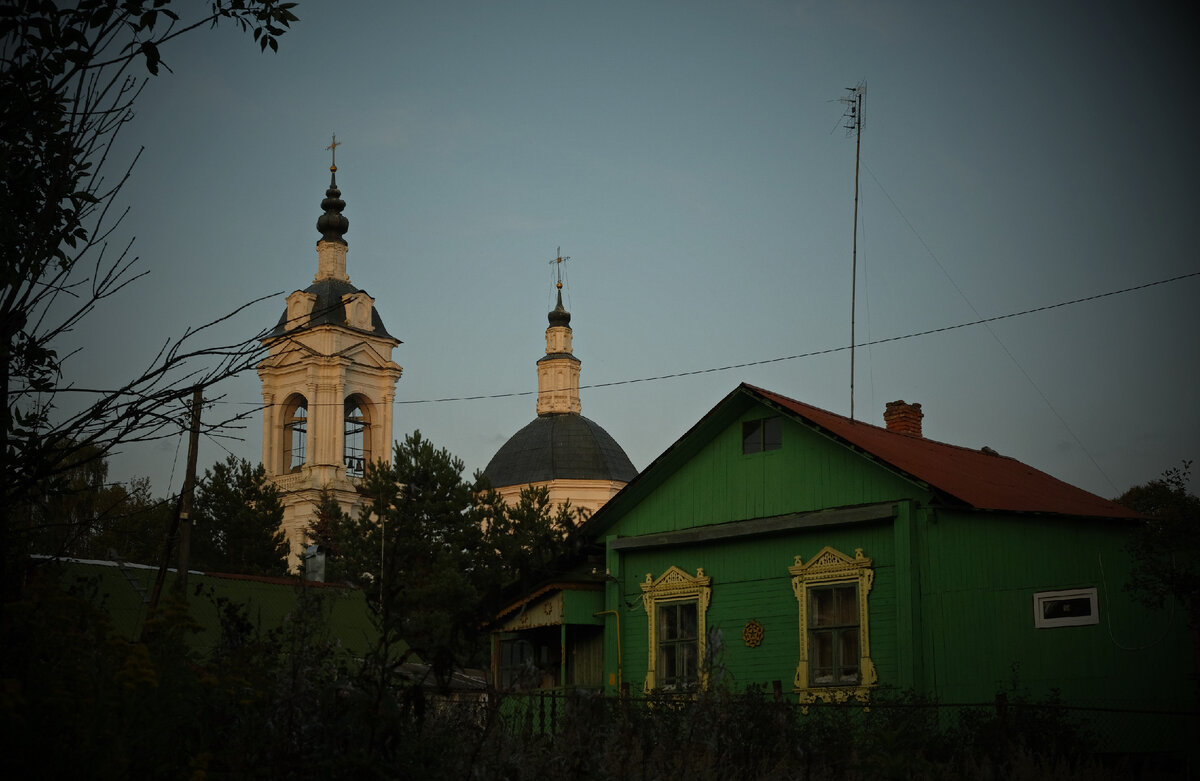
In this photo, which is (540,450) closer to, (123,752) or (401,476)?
(401,476)

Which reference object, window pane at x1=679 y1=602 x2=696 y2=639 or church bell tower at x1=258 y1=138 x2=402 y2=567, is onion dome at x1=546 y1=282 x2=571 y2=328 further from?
window pane at x1=679 y1=602 x2=696 y2=639

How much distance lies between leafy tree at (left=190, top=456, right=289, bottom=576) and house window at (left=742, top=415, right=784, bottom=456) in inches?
1209

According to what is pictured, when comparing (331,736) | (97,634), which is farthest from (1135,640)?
(97,634)

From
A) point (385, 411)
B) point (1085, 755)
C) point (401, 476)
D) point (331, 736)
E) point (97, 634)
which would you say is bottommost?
point (1085, 755)

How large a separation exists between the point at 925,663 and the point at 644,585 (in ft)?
16.7

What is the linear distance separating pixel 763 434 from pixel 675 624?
10.4 ft

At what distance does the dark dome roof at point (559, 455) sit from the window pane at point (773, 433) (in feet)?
151

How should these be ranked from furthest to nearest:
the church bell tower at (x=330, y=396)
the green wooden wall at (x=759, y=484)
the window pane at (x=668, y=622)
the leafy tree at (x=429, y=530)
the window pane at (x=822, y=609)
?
the church bell tower at (x=330, y=396) → the leafy tree at (x=429, y=530) → the window pane at (x=668, y=622) → the window pane at (x=822, y=609) → the green wooden wall at (x=759, y=484)

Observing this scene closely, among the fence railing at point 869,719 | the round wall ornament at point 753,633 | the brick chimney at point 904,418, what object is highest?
the brick chimney at point 904,418

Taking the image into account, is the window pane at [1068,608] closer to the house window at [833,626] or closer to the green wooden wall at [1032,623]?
the green wooden wall at [1032,623]

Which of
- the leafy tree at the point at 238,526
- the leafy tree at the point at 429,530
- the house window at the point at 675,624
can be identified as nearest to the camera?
the house window at the point at 675,624

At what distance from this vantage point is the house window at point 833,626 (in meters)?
16.6

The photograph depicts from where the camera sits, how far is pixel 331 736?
6.09 m

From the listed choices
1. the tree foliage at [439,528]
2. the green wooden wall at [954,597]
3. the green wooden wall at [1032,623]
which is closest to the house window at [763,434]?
the green wooden wall at [954,597]
